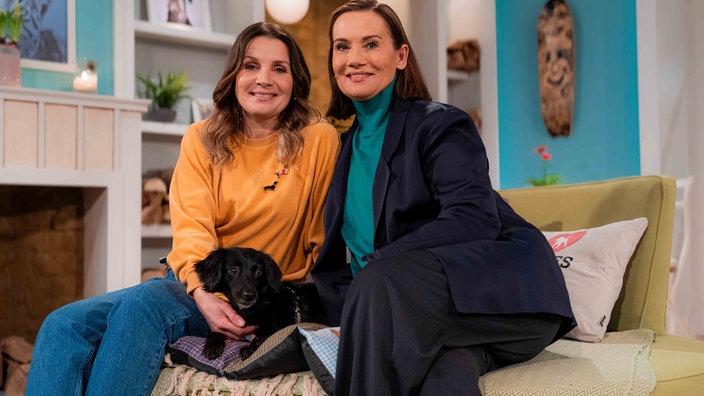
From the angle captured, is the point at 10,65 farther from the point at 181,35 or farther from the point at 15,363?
the point at 15,363

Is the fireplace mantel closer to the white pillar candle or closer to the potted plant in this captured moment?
the white pillar candle

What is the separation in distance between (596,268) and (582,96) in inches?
117

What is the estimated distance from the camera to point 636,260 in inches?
73.8

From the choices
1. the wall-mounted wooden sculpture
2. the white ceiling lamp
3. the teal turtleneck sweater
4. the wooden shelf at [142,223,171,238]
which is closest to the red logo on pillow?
the teal turtleneck sweater

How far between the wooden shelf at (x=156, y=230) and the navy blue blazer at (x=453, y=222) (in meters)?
2.21

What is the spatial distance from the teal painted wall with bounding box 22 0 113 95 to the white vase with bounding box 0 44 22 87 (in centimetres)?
30

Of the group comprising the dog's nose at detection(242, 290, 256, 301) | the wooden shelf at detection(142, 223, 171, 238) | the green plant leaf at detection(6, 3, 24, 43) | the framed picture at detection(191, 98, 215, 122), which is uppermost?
the green plant leaf at detection(6, 3, 24, 43)

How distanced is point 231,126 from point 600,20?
3.25 meters

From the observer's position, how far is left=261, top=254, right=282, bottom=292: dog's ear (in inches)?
65.4

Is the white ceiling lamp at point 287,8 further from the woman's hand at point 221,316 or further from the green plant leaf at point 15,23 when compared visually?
the woman's hand at point 221,316

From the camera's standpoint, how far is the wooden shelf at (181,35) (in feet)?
12.5

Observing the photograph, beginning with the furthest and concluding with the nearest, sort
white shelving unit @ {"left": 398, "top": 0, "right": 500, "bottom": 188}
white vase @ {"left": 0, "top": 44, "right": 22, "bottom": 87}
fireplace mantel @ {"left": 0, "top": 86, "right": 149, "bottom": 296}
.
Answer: white shelving unit @ {"left": 398, "top": 0, "right": 500, "bottom": 188} < white vase @ {"left": 0, "top": 44, "right": 22, "bottom": 87} < fireplace mantel @ {"left": 0, "top": 86, "right": 149, "bottom": 296}

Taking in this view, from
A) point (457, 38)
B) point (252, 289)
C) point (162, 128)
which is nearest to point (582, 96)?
point (457, 38)

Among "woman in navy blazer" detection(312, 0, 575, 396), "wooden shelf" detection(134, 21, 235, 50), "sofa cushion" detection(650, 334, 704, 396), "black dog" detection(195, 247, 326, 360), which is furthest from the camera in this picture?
"wooden shelf" detection(134, 21, 235, 50)
